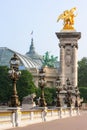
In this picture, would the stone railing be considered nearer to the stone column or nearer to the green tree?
the green tree

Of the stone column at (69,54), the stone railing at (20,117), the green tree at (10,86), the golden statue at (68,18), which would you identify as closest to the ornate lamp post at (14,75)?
the stone railing at (20,117)

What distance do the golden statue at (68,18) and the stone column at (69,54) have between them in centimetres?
366

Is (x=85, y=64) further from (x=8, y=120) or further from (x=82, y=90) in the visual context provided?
(x=8, y=120)

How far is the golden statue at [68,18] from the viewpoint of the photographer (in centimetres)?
13500

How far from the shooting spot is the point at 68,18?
136875mm

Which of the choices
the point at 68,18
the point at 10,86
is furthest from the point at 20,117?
the point at 68,18

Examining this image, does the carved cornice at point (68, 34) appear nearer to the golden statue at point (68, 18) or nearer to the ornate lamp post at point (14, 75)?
the golden statue at point (68, 18)

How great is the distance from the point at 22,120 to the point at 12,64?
15.4 feet

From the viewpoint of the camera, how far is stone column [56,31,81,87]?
13138cm

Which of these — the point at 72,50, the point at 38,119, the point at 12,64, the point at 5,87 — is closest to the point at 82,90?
the point at 72,50

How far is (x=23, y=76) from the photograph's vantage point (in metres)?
124

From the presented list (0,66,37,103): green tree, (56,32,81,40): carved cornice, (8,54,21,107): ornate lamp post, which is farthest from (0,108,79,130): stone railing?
(56,32,81,40): carved cornice

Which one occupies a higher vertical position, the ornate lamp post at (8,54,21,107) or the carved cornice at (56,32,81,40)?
the carved cornice at (56,32,81,40)

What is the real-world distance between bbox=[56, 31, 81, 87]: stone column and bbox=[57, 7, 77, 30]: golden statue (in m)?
3.66
